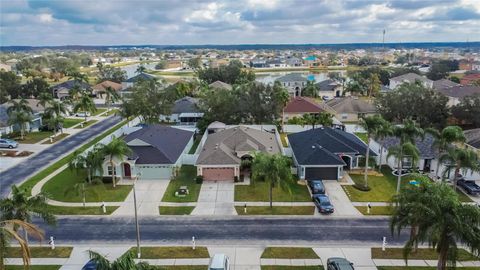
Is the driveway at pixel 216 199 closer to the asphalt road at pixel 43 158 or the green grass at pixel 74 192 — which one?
the green grass at pixel 74 192

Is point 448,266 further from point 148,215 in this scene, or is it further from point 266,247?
point 148,215

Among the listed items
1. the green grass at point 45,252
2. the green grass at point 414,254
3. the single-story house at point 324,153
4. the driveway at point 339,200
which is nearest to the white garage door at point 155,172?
the single-story house at point 324,153

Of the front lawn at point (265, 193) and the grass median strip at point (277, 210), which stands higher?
the front lawn at point (265, 193)

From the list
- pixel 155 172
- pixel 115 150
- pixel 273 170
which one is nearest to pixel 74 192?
pixel 115 150

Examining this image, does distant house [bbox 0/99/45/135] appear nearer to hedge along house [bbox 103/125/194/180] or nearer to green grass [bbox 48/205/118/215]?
hedge along house [bbox 103/125/194/180]

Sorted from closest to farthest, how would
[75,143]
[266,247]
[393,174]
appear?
[266,247] < [393,174] < [75,143]

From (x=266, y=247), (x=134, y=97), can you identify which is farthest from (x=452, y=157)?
(x=134, y=97)

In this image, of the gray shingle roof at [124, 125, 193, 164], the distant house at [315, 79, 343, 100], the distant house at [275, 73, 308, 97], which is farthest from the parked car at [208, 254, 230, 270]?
the distant house at [275, 73, 308, 97]
